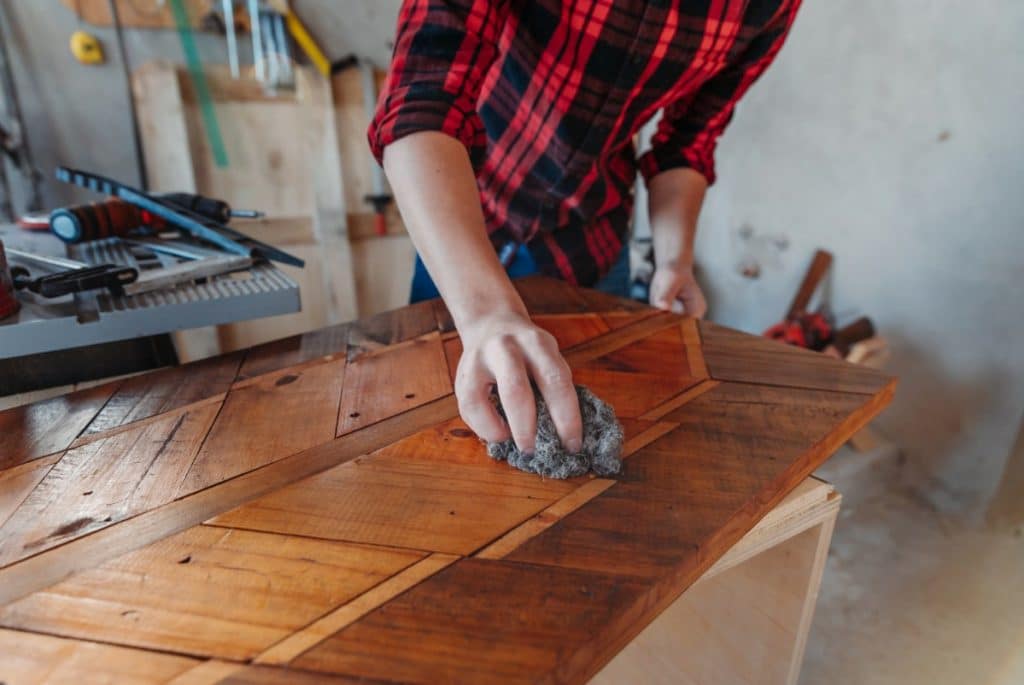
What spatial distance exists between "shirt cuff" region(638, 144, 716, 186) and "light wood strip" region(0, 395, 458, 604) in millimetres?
691

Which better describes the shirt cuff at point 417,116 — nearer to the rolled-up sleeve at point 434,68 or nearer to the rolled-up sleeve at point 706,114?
the rolled-up sleeve at point 434,68

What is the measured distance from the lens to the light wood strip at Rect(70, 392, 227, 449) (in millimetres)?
597

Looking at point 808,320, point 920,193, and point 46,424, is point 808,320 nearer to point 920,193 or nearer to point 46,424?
point 920,193

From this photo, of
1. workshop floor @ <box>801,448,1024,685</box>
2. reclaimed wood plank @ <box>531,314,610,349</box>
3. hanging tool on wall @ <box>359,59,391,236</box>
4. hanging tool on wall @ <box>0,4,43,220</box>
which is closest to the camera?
reclaimed wood plank @ <box>531,314,610,349</box>

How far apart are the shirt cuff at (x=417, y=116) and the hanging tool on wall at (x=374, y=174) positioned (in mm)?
1453

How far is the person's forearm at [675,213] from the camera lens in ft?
3.50

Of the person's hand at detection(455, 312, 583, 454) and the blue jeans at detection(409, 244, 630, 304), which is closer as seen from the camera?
the person's hand at detection(455, 312, 583, 454)

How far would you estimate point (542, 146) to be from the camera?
0.98m

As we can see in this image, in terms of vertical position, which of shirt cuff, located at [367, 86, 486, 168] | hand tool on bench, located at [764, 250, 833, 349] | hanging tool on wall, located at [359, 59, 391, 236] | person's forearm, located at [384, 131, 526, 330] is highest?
shirt cuff, located at [367, 86, 486, 168]

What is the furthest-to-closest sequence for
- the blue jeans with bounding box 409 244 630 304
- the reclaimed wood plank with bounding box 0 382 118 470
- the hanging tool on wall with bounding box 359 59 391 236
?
1. the hanging tool on wall with bounding box 359 59 391 236
2. the blue jeans with bounding box 409 244 630 304
3. the reclaimed wood plank with bounding box 0 382 118 470

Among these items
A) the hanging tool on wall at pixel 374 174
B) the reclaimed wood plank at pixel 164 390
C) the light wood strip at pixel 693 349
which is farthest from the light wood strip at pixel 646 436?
the hanging tool on wall at pixel 374 174

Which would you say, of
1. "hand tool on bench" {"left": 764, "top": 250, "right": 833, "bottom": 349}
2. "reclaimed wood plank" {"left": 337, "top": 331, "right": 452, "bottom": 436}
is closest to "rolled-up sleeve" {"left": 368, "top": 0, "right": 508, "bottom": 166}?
"reclaimed wood plank" {"left": 337, "top": 331, "right": 452, "bottom": 436}

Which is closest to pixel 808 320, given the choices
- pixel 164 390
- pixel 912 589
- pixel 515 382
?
pixel 912 589

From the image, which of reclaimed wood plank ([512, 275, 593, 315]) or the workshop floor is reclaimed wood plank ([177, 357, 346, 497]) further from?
the workshop floor
